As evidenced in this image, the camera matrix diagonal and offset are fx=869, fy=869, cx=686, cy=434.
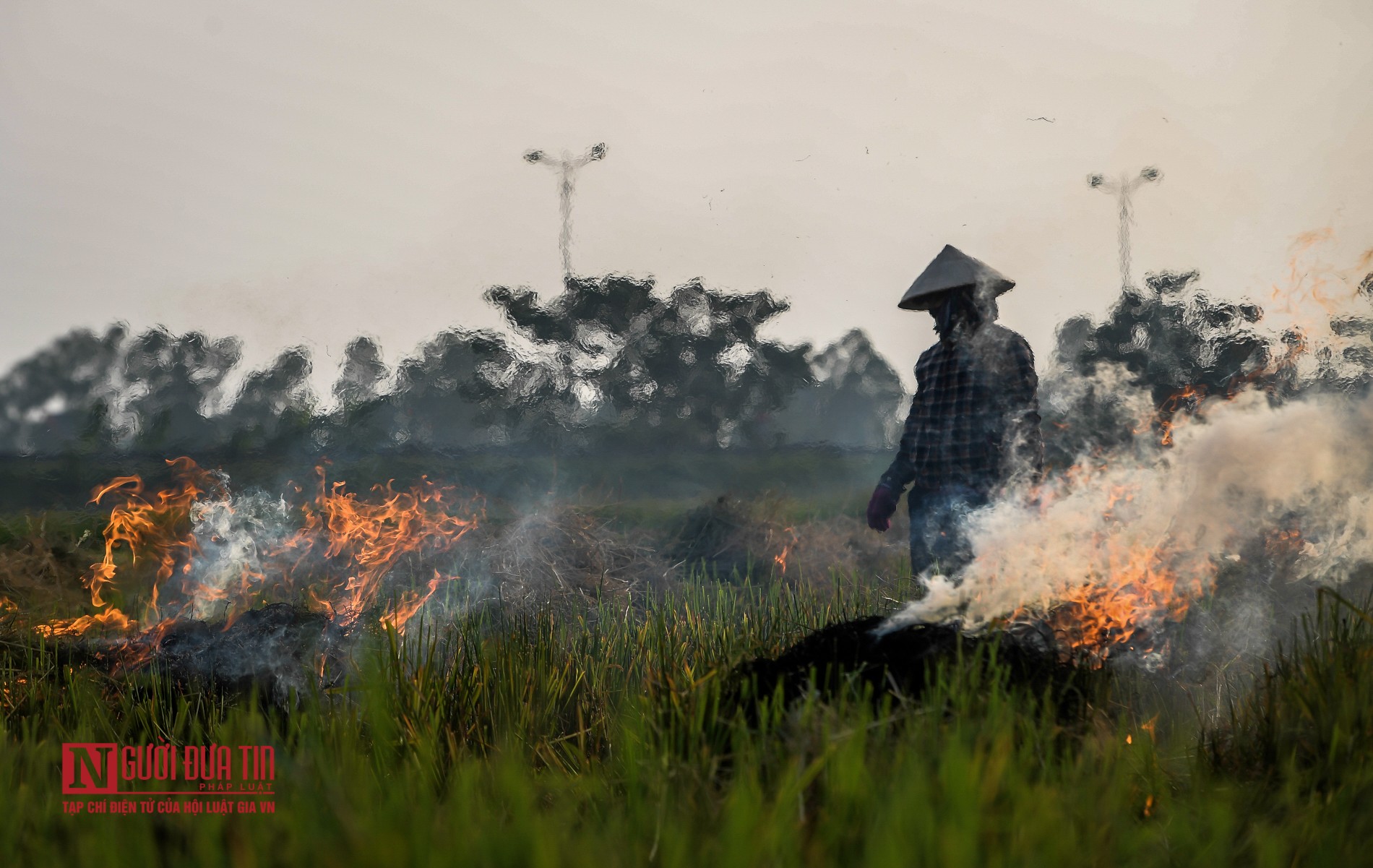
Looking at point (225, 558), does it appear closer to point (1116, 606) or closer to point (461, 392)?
point (1116, 606)

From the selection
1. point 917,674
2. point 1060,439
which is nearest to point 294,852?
point 917,674

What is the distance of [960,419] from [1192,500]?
4.39 ft

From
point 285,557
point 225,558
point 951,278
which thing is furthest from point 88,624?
point 951,278

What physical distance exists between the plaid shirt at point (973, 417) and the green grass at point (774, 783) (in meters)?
1.46

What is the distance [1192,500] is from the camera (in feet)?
15.3

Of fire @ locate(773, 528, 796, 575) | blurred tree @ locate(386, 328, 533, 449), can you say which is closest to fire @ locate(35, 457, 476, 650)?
fire @ locate(773, 528, 796, 575)

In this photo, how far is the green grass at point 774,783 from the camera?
6.72ft

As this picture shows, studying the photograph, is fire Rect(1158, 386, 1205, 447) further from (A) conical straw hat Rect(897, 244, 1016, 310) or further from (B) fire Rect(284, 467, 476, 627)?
(B) fire Rect(284, 467, 476, 627)

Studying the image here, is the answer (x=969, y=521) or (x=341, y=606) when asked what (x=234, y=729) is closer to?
(x=969, y=521)

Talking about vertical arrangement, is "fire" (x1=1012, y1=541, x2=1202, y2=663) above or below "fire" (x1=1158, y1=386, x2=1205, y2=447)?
below

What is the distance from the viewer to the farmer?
5.20 m

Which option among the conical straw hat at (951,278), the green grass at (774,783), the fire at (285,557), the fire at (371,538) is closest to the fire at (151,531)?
the fire at (285,557)

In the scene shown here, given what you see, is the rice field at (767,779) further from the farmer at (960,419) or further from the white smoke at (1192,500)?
the farmer at (960,419)

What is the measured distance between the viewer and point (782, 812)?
2141mm
